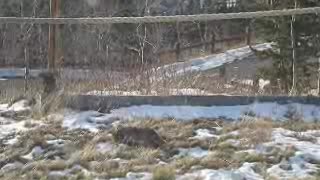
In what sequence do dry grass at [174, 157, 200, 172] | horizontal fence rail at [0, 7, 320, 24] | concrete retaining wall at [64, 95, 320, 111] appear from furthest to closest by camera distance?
horizontal fence rail at [0, 7, 320, 24]
concrete retaining wall at [64, 95, 320, 111]
dry grass at [174, 157, 200, 172]

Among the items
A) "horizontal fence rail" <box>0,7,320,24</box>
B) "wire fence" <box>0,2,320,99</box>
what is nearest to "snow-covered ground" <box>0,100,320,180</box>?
"wire fence" <box>0,2,320,99</box>

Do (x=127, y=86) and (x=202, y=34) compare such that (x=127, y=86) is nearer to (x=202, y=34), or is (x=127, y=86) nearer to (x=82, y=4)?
(x=82, y=4)

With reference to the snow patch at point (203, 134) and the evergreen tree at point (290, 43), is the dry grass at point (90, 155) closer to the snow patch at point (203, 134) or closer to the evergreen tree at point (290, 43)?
the snow patch at point (203, 134)

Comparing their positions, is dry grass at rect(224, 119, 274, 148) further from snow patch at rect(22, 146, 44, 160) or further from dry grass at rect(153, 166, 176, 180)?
snow patch at rect(22, 146, 44, 160)

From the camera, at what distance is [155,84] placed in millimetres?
7656

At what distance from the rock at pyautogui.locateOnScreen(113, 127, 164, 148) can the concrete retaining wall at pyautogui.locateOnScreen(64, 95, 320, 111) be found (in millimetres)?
956

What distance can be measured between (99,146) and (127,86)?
6.69 feet

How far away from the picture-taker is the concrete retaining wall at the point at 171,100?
6711 millimetres

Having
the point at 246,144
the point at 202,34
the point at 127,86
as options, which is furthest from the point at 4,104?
the point at 202,34

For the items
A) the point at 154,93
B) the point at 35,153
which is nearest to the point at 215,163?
the point at 35,153

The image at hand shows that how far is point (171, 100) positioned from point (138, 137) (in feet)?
3.66

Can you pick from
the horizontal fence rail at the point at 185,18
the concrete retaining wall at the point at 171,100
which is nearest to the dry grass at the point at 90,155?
the concrete retaining wall at the point at 171,100

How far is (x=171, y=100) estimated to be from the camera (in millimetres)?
6742

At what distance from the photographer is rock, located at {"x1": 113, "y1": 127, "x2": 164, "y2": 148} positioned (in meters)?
5.63
